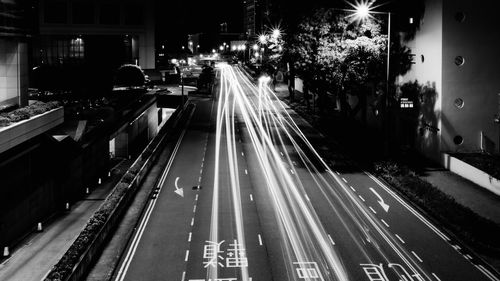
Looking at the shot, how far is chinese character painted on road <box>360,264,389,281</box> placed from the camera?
748 inches

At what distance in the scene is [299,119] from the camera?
193 feet

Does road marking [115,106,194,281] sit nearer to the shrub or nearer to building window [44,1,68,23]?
the shrub

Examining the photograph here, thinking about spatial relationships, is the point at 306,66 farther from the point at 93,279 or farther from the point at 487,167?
the point at 93,279

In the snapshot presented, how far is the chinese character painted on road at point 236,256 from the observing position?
→ 66.5ft

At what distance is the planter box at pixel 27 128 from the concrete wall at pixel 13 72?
2018 millimetres

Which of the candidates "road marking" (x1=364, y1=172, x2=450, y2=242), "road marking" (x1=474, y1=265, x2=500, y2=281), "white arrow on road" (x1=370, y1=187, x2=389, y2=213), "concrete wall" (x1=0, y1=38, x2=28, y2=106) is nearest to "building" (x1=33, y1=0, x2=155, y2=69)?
"concrete wall" (x1=0, y1=38, x2=28, y2=106)

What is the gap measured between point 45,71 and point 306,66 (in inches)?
1272

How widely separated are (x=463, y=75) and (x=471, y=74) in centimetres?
51

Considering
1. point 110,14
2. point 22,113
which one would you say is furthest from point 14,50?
point 110,14

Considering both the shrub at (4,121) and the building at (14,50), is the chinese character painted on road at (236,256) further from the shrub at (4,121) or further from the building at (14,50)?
the building at (14,50)

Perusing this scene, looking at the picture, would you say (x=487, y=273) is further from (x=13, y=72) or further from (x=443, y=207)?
(x=13, y=72)

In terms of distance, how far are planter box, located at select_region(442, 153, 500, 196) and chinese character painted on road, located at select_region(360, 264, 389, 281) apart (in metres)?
13.4

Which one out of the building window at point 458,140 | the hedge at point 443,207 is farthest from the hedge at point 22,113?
the building window at point 458,140

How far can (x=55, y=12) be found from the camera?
3226 inches
